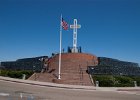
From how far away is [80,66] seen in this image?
39781 mm

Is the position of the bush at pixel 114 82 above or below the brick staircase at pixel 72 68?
below

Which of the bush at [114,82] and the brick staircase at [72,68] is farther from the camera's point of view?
the brick staircase at [72,68]

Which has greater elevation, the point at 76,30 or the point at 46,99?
the point at 76,30

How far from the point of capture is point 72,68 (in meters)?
39.1

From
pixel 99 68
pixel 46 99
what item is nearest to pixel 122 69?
pixel 99 68

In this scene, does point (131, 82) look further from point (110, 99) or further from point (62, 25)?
point (110, 99)

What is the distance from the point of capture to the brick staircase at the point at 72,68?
31.9 meters

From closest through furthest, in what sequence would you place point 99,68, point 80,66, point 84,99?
point 84,99, point 99,68, point 80,66

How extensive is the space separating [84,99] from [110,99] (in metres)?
2.17

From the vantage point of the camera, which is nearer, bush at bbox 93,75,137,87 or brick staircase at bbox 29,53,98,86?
bush at bbox 93,75,137,87

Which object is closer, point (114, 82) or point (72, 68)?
point (114, 82)

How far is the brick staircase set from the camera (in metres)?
31.9

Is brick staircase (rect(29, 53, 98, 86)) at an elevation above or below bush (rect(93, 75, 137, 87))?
above

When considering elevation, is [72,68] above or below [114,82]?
above
